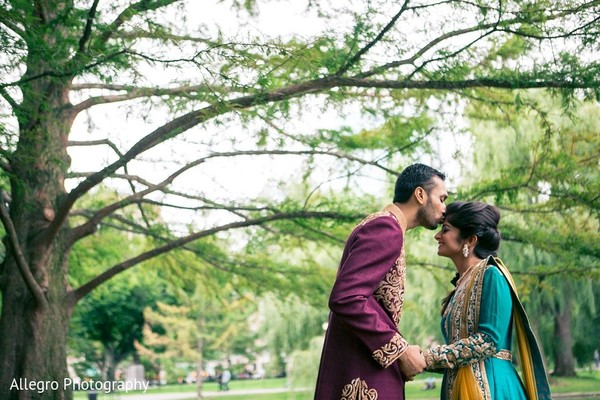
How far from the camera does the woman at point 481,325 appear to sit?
289 centimetres

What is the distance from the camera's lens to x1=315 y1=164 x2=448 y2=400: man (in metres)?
2.63

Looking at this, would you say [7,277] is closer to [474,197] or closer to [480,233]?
[474,197]

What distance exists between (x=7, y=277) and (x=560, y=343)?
40.4 feet

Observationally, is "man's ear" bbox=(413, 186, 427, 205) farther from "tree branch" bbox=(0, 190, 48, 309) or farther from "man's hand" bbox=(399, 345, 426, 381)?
"tree branch" bbox=(0, 190, 48, 309)

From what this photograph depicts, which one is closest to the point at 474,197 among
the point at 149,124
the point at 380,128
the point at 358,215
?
the point at 358,215

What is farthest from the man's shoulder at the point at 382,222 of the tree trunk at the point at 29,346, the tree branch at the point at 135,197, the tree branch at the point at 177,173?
the tree trunk at the point at 29,346

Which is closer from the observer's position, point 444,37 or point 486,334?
point 486,334

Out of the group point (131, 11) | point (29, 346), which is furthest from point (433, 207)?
point (29, 346)

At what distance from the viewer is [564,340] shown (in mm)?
16516

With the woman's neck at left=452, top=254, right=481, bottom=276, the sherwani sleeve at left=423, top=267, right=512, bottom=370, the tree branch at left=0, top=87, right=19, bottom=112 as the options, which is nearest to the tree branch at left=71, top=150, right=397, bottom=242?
the tree branch at left=0, top=87, right=19, bottom=112

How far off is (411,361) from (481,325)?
336mm

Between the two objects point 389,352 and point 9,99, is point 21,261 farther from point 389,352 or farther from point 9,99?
point 389,352

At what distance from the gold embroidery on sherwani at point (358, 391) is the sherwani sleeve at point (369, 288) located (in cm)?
9

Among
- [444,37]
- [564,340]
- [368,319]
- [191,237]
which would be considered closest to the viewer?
[368,319]
